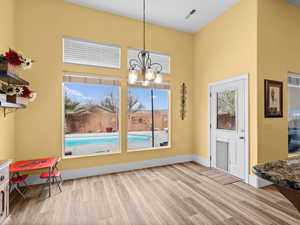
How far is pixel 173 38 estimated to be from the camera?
443 cm

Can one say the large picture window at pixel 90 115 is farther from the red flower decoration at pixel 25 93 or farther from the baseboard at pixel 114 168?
the red flower decoration at pixel 25 93

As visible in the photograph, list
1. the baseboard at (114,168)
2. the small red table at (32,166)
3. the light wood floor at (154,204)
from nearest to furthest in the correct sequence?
the light wood floor at (154,204), the small red table at (32,166), the baseboard at (114,168)

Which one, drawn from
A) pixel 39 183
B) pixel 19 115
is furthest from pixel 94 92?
pixel 39 183

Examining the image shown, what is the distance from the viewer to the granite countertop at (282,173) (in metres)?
0.74

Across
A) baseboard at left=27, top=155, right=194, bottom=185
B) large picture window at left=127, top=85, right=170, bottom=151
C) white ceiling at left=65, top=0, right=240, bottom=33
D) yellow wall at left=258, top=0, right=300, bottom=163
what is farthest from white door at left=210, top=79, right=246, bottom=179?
white ceiling at left=65, top=0, right=240, bottom=33

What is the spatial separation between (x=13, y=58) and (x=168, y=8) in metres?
3.30

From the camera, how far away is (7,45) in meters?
2.67

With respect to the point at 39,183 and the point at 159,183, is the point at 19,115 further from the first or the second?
Answer: the point at 159,183

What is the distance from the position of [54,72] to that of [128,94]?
5.67 feet

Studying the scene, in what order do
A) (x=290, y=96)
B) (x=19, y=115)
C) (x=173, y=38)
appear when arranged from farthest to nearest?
(x=173, y=38), (x=290, y=96), (x=19, y=115)

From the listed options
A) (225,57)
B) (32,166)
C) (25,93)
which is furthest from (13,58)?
(225,57)

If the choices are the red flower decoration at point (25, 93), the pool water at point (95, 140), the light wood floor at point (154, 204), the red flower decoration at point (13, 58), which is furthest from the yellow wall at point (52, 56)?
the red flower decoration at point (13, 58)

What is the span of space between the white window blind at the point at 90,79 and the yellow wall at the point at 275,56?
3.25 metres

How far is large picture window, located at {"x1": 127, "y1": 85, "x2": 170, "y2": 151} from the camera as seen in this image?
13.3 ft
